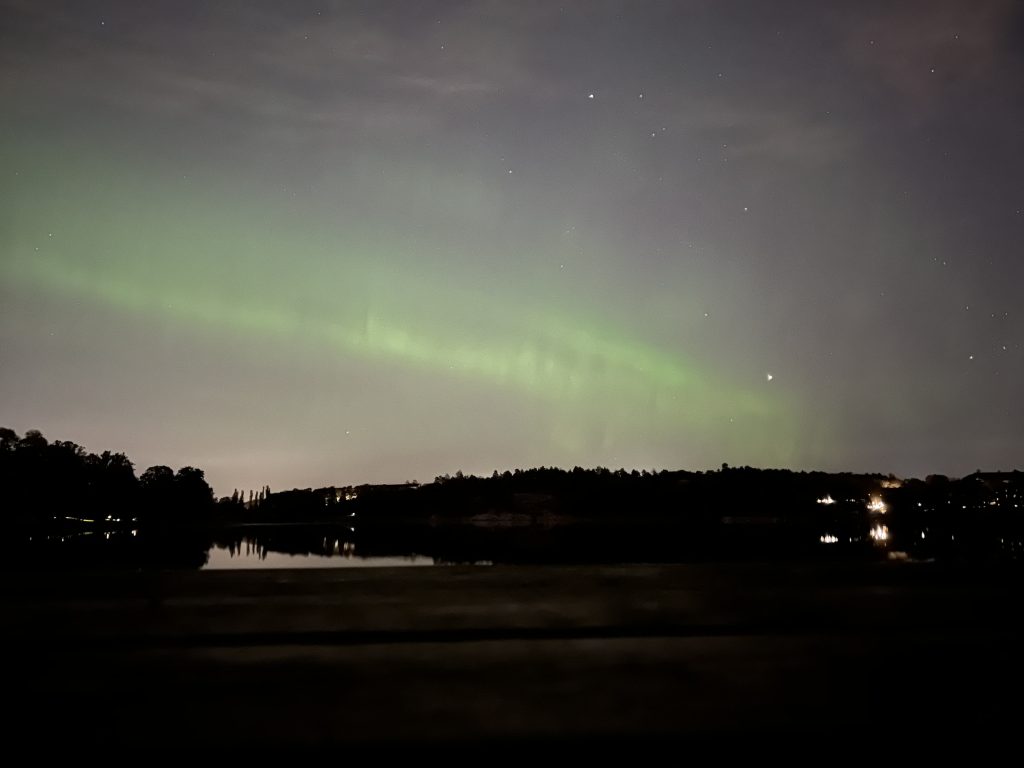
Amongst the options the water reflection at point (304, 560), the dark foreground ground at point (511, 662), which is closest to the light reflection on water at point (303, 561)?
the water reflection at point (304, 560)

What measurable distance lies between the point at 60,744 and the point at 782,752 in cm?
451

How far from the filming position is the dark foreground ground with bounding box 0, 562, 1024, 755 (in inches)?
182

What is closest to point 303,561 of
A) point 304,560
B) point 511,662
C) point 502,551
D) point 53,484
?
point 304,560

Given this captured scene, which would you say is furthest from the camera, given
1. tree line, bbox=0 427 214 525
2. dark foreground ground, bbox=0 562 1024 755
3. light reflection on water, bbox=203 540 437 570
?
tree line, bbox=0 427 214 525

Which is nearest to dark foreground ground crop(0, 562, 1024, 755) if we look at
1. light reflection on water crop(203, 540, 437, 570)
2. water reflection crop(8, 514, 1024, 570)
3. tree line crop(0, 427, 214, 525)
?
water reflection crop(8, 514, 1024, 570)

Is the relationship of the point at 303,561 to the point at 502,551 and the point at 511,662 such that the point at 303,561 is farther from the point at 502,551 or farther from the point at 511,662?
the point at 511,662

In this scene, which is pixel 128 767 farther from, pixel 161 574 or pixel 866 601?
pixel 866 601

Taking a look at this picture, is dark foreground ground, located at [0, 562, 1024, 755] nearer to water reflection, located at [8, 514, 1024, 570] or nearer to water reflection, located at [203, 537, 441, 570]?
water reflection, located at [8, 514, 1024, 570]

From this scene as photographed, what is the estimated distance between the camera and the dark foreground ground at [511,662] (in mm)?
4617

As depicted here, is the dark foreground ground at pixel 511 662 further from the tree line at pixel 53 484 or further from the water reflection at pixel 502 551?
the tree line at pixel 53 484

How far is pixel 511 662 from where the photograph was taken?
6156 millimetres

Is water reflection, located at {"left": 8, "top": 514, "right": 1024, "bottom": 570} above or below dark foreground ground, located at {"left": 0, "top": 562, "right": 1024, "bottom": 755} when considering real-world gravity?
below

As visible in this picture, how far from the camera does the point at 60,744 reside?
4441 mm

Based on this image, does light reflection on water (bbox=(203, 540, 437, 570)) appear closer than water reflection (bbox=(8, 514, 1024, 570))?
No
